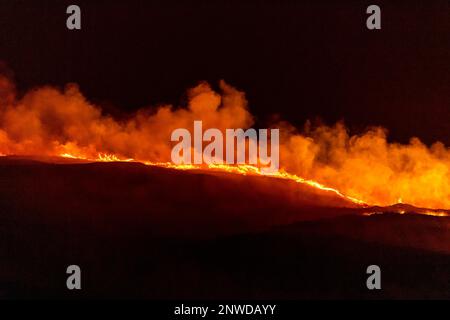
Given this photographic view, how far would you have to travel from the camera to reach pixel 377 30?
593 centimetres

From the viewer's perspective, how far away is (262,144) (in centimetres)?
586

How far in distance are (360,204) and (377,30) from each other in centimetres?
186

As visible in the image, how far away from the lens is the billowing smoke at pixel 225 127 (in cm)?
583

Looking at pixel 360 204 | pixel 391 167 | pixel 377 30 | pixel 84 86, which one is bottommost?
pixel 360 204

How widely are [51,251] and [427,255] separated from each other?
3.78 metres

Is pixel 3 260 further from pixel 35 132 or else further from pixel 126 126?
pixel 126 126

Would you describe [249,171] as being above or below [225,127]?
below

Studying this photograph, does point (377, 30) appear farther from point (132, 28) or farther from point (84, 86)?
point (84, 86)

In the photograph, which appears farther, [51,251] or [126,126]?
[126,126]

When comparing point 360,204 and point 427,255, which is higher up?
point 360,204

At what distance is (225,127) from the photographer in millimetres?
5789

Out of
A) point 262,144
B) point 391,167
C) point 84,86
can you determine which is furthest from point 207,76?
point 391,167

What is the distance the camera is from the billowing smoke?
5.83m

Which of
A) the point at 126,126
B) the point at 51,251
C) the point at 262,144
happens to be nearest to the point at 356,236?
the point at 262,144
